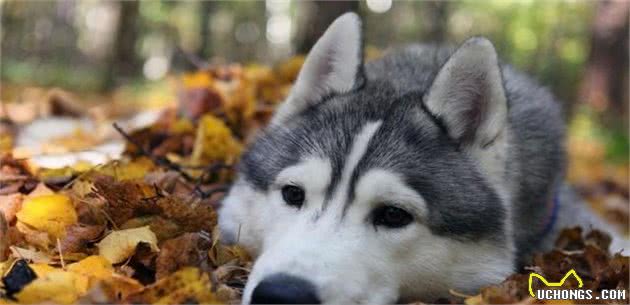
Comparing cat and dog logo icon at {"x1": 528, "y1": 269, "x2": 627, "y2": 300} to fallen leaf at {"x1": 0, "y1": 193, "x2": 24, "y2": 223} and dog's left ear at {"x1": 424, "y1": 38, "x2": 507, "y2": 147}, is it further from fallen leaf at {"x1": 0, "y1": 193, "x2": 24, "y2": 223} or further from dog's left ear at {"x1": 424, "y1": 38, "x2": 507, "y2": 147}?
fallen leaf at {"x1": 0, "y1": 193, "x2": 24, "y2": 223}

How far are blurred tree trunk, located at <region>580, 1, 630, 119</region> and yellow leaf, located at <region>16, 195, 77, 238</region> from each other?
12.3 meters

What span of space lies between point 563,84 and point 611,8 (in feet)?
71.7

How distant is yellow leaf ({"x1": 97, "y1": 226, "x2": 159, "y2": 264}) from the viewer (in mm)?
2772

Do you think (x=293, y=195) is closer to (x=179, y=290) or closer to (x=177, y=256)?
(x=177, y=256)

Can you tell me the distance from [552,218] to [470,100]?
1271mm

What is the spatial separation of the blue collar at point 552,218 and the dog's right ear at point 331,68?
54.7 inches

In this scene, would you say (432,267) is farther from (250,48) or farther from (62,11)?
(250,48)

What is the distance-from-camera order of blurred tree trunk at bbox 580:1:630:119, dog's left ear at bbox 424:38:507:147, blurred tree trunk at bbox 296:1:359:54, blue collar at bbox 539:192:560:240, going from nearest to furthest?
1. dog's left ear at bbox 424:38:507:147
2. blue collar at bbox 539:192:560:240
3. blurred tree trunk at bbox 296:1:359:54
4. blurred tree trunk at bbox 580:1:630:119

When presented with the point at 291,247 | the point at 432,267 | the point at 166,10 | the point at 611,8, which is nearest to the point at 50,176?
the point at 291,247

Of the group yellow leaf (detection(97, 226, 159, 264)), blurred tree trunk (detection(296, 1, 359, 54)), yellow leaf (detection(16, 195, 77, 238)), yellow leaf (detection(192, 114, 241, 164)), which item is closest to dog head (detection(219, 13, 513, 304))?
yellow leaf (detection(97, 226, 159, 264))

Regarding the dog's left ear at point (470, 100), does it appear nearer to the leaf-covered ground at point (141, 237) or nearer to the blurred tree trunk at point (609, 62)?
the leaf-covered ground at point (141, 237)

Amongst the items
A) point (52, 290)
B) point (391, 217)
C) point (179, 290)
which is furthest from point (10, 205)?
point (391, 217)

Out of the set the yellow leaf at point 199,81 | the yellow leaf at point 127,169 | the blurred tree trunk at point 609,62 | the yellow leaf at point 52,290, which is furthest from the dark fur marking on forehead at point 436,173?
the blurred tree trunk at point 609,62

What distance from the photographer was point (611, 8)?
13.1 metres
